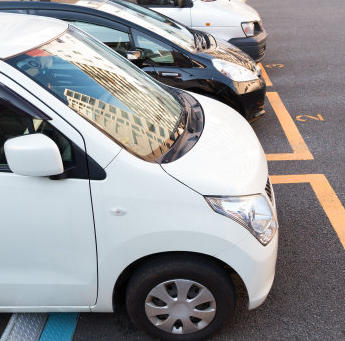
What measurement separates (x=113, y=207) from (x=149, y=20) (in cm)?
365

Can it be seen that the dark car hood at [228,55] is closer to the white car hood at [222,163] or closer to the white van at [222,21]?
the white van at [222,21]

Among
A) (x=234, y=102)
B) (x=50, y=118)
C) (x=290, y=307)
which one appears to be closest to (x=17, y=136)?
(x=50, y=118)

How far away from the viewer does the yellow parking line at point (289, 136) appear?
5.08m

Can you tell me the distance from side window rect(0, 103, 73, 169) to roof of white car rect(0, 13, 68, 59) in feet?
0.97

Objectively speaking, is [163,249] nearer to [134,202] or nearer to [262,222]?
[134,202]

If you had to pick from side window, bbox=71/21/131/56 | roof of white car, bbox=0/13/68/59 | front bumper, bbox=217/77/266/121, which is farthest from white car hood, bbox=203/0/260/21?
roof of white car, bbox=0/13/68/59

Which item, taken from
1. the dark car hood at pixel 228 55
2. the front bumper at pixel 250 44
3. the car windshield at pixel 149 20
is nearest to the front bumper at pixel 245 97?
the dark car hood at pixel 228 55

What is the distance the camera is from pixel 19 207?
2.38 meters

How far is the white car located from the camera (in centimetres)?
236

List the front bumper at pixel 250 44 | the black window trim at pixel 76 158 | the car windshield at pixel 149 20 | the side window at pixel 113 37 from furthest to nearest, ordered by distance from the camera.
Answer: the front bumper at pixel 250 44
the car windshield at pixel 149 20
the side window at pixel 113 37
the black window trim at pixel 76 158

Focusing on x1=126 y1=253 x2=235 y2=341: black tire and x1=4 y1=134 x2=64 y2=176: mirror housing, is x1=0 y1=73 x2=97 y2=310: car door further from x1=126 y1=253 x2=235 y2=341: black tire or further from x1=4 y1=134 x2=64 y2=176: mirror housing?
x1=126 y1=253 x2=235 y2=341: black tire

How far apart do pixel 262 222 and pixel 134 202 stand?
70cm

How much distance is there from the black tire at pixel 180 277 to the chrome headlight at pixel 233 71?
3000mm

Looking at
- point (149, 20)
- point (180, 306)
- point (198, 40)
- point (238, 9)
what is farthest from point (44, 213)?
point (238, 9)
